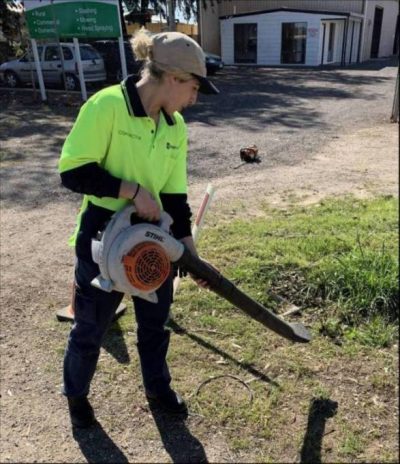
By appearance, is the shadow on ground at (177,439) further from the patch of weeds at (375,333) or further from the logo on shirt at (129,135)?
the logo on shirt at (129,135)

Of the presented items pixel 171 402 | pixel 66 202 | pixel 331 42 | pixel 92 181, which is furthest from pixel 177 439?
→ pixel 331 42

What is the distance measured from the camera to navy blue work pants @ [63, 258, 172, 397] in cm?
220

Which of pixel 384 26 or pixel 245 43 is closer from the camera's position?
pixel 245 43

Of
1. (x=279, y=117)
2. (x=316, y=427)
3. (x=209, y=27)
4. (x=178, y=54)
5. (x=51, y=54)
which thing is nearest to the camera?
(x=178, y=54)

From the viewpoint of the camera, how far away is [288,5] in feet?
97.9

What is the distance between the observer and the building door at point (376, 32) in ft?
114

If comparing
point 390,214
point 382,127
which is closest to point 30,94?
point 382,127

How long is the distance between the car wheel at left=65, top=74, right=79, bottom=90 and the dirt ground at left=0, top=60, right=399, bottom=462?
3.06 meters

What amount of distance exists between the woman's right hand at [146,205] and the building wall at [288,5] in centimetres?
3072

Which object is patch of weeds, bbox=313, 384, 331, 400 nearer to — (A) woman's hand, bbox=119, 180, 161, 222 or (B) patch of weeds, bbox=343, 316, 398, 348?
(B) patch of weeds, bbox=343, 316, 398, 348

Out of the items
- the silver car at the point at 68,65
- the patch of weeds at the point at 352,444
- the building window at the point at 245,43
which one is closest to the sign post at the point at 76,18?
the silver car at the point at 68,65

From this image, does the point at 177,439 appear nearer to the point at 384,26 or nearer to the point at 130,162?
the point at 130,162

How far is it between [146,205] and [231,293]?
0.66m

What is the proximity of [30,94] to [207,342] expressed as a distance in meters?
14.8
